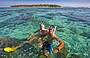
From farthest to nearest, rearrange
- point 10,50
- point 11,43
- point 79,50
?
point 11,43, point 79,50, point 10,50

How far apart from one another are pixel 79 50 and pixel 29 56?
2735 millimetres

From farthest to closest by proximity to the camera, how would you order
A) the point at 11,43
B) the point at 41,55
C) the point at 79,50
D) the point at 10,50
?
the point at 11,43 < the point at 79,50 < the point at 10,50 < the point at 41,55

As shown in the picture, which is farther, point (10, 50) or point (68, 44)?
point (68, 44)

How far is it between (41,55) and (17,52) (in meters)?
1.28

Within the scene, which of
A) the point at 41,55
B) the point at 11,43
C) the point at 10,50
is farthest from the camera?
the point at 11,43

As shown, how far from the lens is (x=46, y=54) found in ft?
13.8

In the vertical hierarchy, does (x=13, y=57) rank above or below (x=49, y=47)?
below

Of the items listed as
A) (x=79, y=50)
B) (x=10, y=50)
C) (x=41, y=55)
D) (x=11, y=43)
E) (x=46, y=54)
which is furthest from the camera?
(x=11, y=43)

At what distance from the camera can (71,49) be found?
210 inches

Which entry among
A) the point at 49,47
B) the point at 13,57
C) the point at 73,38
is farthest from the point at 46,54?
the point at 73,38

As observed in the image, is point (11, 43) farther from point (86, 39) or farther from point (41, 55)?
point (86, 39)

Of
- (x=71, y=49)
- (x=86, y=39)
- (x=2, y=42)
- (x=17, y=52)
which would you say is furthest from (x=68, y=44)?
(x=2, y=42)

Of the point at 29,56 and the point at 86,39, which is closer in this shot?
the point at 29,56

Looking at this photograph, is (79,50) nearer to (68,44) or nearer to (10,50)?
(68,44)
